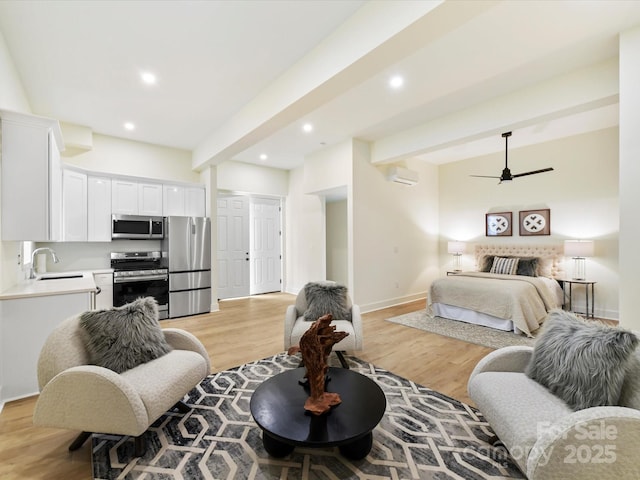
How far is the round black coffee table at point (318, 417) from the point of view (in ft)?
4.82

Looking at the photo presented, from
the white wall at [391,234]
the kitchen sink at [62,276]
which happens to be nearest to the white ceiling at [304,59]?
the white wall at [391,234]

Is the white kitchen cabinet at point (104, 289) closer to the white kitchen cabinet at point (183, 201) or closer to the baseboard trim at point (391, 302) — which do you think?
the white kitchen cabinet at point (183, 201)

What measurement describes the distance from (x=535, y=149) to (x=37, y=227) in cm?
747

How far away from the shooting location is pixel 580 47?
2.66 m

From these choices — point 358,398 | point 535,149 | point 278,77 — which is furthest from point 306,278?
point 535,149

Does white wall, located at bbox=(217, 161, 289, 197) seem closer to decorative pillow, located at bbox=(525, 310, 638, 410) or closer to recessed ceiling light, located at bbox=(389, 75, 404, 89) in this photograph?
recessed ceiling light, located at bbox=(389, 75, 404, 89)

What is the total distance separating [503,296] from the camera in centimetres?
405

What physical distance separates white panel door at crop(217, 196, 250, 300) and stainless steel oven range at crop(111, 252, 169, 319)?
1.49 meters

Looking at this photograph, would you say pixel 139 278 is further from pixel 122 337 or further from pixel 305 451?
pixel 305 451

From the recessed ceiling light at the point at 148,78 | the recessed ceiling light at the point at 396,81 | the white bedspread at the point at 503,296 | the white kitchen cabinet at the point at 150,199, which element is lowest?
the white bedspread at the point at 503,296

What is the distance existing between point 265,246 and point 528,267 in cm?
543

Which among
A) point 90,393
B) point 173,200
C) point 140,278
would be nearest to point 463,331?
point 90,393

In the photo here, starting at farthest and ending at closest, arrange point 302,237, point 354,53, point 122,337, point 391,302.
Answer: point 302,237
point 391,302
point 354,53
point 122,337

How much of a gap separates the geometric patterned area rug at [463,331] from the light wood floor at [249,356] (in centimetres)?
20
